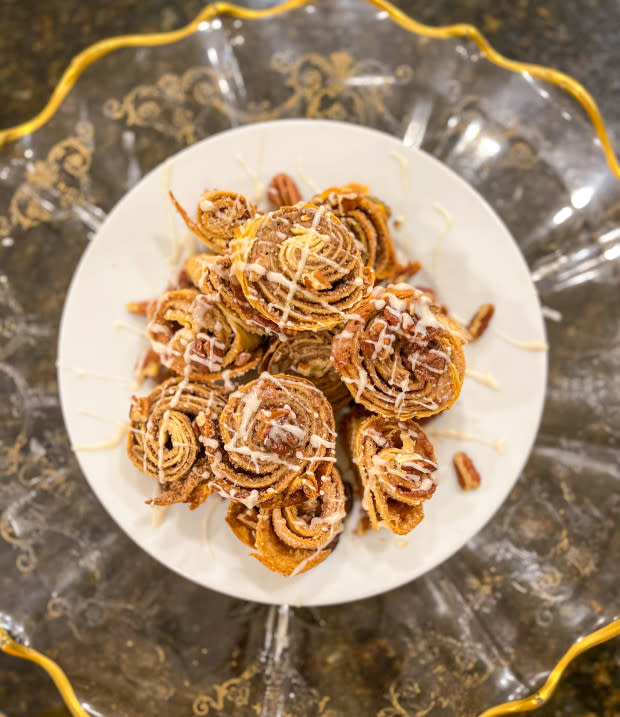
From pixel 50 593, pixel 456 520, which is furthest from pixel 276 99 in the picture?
pixel 50 593

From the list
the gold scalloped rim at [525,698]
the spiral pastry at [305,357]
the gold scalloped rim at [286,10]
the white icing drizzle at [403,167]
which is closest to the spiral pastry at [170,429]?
the spiral pastry at [305,357]

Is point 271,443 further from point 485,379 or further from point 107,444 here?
point 485,379

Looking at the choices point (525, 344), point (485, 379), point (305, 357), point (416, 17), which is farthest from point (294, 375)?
point (416, 17)

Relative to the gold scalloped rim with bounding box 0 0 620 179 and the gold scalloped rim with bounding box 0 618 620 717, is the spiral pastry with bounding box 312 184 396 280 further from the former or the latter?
the gold scalloped rim with bounding box 0 618 620 717

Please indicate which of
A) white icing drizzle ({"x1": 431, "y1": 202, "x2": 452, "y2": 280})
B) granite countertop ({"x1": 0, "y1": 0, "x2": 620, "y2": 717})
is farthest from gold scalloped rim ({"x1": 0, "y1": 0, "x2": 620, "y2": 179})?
white icing drizzle ({"x1": 431, "y1": 202, "x2": 452, "y2": 280})

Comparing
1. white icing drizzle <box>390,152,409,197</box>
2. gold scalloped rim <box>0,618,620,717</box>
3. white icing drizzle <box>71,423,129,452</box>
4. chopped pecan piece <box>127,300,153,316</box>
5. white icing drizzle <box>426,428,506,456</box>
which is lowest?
gold scalloped rim <box>0,618,620,717</box>
